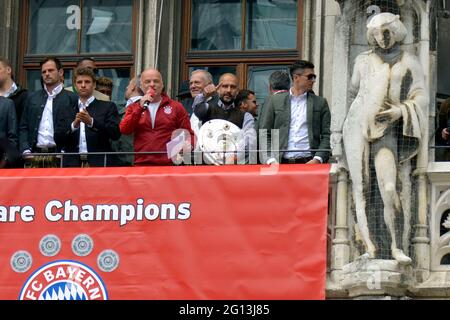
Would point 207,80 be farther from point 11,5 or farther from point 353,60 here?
point 11,5

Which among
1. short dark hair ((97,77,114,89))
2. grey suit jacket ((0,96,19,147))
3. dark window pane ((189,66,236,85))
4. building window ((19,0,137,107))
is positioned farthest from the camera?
building window ((19,0,137,107))

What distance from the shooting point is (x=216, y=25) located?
94.7 feet

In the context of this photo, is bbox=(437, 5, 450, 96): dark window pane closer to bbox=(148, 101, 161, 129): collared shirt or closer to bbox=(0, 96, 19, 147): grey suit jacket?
bbox=(148, 101, 161, 129): collared shirt

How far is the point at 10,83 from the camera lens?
27312 millimetres

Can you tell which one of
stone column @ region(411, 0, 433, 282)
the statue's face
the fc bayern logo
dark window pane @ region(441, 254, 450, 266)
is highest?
the statue's face

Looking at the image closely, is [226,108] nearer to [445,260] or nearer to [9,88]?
[9,88]

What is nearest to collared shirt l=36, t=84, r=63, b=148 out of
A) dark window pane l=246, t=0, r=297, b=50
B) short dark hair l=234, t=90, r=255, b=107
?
short dark hair l=234, t=90, r=255, b=107

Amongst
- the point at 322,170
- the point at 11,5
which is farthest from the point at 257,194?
the point at 11,5

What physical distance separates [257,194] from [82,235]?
1.98 meters

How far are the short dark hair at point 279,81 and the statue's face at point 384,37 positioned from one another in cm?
128

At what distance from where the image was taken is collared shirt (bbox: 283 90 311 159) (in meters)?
25.9

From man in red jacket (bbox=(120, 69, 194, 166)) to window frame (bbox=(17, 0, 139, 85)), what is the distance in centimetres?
264


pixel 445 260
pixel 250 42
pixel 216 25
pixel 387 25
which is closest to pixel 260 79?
pixel 250 42

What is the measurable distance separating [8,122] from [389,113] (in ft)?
14.3
